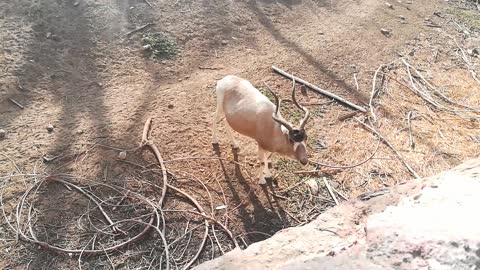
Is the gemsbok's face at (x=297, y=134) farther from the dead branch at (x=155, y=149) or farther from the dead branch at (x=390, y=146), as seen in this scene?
the dead branch at (x=390, y=146)

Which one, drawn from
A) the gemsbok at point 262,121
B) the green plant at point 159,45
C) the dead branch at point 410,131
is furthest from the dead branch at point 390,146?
the green plant at point 159,45

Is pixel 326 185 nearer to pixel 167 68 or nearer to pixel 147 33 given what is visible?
pixel 167 68

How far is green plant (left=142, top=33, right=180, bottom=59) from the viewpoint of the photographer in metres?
8.62

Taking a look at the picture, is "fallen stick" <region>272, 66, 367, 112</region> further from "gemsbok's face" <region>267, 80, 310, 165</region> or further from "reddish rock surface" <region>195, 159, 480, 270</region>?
"reddish rock surface" <region>195, 159, 480, 270</region>

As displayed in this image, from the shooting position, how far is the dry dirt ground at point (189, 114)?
5586 mm

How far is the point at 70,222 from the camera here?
18.0 ft

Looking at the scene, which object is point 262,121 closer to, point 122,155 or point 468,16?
point 122,155

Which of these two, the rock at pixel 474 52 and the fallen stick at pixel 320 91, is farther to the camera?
the rock at pixel 474 52

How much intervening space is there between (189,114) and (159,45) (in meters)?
2.14

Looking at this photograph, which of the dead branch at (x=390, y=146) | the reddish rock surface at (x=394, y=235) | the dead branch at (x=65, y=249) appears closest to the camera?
the reddish rock surface at (x=394, y=235)

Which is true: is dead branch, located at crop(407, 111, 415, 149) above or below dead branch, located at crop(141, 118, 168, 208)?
above

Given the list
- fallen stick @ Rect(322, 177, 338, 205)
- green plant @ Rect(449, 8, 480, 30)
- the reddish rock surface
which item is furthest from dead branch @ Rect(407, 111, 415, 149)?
green plant @ Rect(449, 8, 480, 30)

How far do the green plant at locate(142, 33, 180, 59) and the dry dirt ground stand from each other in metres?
0.14

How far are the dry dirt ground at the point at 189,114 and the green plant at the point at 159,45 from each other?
0.14 m
